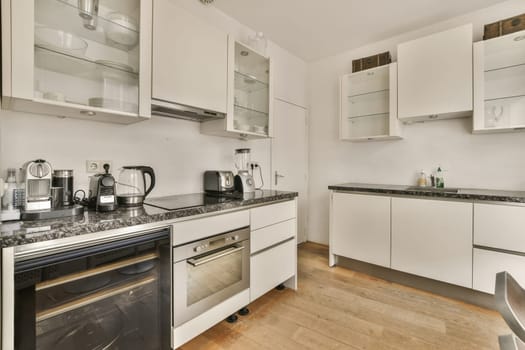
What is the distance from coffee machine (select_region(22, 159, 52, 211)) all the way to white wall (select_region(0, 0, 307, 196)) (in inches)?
12.0

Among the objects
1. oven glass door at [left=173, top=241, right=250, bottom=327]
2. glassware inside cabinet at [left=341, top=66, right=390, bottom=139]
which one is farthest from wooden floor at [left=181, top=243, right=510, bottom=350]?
glassware inside cabinet at [left=341, top=66, right=390, bottom=139]

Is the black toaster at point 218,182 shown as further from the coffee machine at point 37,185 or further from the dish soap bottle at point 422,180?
the dish soap bottle at point 422,180

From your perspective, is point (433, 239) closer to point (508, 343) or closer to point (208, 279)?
point (508, 343)

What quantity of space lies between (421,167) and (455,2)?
1.62 m

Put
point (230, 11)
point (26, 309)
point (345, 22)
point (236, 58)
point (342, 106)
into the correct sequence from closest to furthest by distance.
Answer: point (26, 309) → point (236, 58) → point (230, 11) → point (345, 22) → point (342, 106)

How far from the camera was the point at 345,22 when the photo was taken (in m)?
2.73

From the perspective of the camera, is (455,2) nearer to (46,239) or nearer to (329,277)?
(329,277)

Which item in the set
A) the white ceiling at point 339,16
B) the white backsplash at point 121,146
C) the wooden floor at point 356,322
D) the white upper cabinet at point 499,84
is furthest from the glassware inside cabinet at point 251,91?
the white upper cabinet at point 499,84

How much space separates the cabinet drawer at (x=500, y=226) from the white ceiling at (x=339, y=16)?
77.1 inches

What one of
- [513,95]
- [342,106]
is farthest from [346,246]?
[513,95]

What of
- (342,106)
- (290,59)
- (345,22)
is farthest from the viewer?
(290,59)

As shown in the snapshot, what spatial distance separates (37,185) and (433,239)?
291 centimetres

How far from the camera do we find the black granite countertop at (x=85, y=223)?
964mm

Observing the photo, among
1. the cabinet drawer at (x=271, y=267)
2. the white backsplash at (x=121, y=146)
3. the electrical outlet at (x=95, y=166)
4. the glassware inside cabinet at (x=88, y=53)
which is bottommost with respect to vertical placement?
the cabinet drawer at (x=271, y=267)
